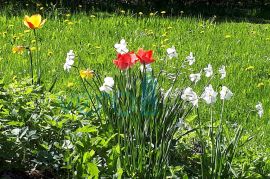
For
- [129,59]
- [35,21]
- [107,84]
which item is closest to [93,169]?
[107,84]

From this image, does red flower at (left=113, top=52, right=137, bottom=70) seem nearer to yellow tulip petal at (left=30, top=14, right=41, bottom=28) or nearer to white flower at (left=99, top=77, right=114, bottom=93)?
white flower at (left=99, top=77, right=114, bottom=93)

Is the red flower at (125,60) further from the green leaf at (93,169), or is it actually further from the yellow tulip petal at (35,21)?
the yellow tulip petal at (35,21)

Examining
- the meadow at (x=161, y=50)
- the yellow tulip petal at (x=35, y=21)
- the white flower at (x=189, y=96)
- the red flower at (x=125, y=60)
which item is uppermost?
the yellow tulip petal at (x=35, y=21)

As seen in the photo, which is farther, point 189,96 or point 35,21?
point 35,21

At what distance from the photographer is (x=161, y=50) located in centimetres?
608

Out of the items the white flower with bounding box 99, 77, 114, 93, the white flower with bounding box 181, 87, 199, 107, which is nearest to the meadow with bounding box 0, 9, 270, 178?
the white flower with bounding box 181, 87, 199, 107

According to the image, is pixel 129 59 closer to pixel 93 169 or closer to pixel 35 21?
pixel 93 169

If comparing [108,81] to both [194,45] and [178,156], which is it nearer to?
[178,156]

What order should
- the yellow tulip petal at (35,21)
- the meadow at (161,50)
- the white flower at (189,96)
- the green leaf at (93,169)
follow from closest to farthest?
1. the green leaf at (93,169)
2. the white flower at (189,96)
3. the yellow tulip petal at (35,21)
4. the meadow at (161,50)

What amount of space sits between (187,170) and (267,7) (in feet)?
36.6

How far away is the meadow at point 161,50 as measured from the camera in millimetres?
4391

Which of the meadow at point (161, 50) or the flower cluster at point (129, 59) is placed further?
the meadow at point (161, 50)

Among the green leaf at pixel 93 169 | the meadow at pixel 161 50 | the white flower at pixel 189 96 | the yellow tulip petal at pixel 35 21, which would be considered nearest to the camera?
the green leaf at pixel 93 169

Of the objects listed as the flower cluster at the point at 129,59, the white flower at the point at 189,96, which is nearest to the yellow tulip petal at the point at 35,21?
the flower cluster at the point at 129,59
